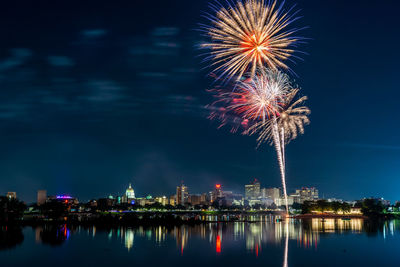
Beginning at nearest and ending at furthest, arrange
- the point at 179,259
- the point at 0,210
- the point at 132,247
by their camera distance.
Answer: the point at 179,259
the point at 132,247
the point at 0,210

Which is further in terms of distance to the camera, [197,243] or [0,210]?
[0,210]

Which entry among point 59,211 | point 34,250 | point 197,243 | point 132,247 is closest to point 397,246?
point 197,243

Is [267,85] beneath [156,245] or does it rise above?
above

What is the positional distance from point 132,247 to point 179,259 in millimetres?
8283

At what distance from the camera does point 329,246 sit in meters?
34.9

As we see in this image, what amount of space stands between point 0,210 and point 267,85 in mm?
67852

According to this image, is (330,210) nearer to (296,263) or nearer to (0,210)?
(0,210)

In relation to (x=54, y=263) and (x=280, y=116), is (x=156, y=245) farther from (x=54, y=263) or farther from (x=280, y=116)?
(x=280, y=116)

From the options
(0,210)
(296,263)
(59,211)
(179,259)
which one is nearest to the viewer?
(296,263)

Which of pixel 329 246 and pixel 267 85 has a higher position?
pixel 267 85

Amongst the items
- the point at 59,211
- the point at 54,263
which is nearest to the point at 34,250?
the point at 54,263

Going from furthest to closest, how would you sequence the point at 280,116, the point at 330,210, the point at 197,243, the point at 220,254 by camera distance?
the point at 330,210
the point at 197,243
the point at 280,116
the point at 220,254

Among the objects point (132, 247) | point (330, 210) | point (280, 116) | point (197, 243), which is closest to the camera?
point (280, 116)

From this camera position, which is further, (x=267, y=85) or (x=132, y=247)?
(x=132, y=247)
